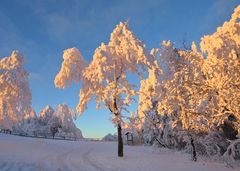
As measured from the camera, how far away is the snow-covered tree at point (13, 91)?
84.4ft

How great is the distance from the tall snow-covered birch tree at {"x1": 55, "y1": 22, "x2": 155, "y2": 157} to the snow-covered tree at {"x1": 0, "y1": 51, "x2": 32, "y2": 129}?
6.85 metres

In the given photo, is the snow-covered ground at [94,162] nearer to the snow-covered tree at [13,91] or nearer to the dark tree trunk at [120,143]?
the dark tree trunk at [120,143]

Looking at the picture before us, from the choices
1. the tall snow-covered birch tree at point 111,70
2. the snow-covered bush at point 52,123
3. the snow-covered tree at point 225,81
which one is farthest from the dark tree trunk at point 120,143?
the snow-covered bush at point 52,123

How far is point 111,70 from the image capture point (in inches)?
822

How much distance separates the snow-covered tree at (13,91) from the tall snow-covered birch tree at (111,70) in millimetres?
6845

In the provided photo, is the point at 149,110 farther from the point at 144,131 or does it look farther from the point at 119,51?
the point at 119,51

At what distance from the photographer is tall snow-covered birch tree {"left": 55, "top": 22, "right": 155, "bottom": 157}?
20438mm

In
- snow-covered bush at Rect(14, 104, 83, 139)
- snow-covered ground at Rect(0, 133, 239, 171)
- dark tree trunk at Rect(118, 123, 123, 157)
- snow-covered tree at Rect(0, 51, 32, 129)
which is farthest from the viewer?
snow-covered bush at Rect(14, 104, 83, 139)

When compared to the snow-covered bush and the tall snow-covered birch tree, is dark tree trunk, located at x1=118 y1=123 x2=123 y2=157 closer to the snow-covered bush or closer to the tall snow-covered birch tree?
the tall snow-covered birch tree

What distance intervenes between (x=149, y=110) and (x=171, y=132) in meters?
5.11

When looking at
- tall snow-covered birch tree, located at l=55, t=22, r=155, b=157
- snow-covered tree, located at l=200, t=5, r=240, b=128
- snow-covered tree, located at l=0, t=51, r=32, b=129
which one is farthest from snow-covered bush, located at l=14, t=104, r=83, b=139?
snow-covered tree, located at l=200, t=5, r=240, b=128

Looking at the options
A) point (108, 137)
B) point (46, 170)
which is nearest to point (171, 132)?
point (46, 170)

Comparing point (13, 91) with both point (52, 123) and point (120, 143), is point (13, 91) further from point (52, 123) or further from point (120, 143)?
point (52, 123)

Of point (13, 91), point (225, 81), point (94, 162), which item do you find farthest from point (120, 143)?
point (13, 91)
